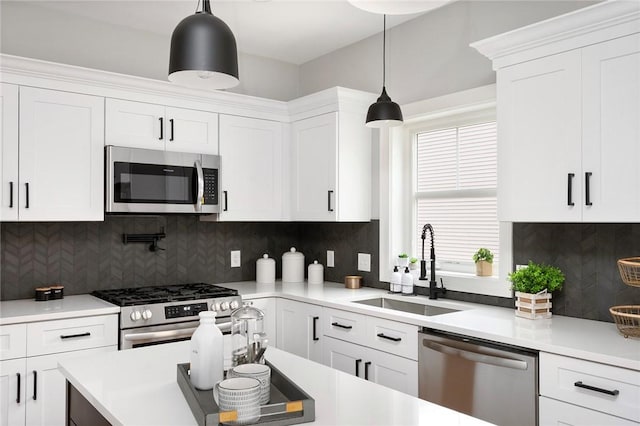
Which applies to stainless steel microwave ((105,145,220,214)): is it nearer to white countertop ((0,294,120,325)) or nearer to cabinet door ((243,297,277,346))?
white countertop ((0,294,120,325))

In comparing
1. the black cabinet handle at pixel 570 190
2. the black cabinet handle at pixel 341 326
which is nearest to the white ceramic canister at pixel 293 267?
the black cabinet handle at pixel 341 326

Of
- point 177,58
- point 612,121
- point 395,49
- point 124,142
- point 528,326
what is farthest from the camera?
point 395,49

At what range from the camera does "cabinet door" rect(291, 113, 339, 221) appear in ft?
12.1

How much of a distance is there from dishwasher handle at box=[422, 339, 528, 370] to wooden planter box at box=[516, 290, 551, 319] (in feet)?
1.33

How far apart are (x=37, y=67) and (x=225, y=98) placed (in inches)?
47.4

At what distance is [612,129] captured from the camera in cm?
221

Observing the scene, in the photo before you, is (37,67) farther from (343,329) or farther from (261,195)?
(343,329)

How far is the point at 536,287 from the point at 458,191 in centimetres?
100

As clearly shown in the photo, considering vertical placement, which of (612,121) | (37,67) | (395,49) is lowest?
(612,121)

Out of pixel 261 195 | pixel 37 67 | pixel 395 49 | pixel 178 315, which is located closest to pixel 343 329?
pixel 178 315

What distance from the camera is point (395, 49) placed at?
3.73 meters

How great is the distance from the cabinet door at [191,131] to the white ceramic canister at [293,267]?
3.40 feet

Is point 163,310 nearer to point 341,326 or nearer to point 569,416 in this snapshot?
point 341,326

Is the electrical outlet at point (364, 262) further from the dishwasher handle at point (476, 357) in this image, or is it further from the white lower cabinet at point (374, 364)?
the dishwasher handle at point (476, 357)
